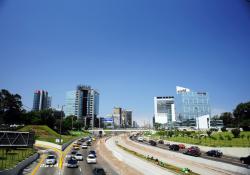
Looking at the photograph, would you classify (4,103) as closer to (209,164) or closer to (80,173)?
(80,173)

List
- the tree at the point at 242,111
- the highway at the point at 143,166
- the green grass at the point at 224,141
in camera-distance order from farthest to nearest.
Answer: the tree at the point at 242,111
the green grass at the point at 224,141
the highway at the point at 143,166

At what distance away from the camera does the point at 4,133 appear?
31.8m

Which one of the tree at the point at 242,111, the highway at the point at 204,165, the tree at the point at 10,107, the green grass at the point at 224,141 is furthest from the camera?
the tree at the point at 242,111

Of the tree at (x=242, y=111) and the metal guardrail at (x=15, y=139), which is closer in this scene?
the metal guardrail at (x=15, y=139)

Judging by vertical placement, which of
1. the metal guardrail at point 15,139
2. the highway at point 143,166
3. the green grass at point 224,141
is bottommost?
the highway at point 143,166

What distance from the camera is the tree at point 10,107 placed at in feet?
505

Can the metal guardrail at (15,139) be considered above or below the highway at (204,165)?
above

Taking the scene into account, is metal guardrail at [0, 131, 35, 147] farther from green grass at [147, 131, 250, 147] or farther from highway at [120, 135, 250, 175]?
green grass at [147, 131, 250, 147]

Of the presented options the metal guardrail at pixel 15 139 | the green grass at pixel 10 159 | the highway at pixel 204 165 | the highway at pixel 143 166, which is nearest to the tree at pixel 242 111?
the highway at pixel 204 165

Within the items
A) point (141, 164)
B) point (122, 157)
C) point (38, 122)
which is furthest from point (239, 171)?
point (38, 122)

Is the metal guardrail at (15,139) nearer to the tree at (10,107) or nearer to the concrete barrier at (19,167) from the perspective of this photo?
the concrete barrier at (19,167)

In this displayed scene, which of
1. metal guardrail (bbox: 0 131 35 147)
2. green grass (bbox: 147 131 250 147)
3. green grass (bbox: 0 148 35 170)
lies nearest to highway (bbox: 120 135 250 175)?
metal guardrail (bbox: 0 131 35 147)

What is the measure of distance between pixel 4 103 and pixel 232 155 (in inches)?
5565

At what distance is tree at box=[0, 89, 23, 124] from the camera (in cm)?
15388
